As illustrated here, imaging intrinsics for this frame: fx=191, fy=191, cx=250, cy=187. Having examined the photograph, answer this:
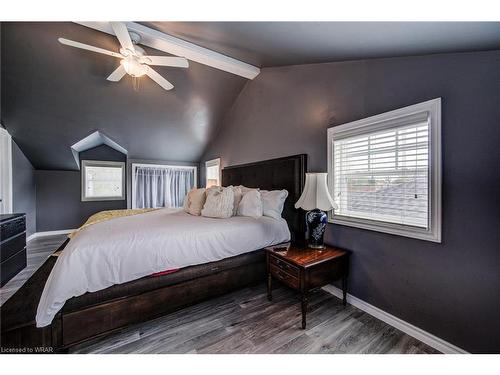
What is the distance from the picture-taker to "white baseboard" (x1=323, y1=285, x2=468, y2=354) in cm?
138

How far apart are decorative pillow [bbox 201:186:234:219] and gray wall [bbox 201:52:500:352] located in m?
1.21

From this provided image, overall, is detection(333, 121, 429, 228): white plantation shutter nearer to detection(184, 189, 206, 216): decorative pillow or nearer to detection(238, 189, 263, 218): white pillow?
detection(238, 189, 263, 218): white pillow

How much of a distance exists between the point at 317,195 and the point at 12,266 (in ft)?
12.7

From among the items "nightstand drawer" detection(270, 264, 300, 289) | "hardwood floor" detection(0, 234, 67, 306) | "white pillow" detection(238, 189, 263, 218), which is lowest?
"hardwood floor" detection(0, 234, 67, 306)

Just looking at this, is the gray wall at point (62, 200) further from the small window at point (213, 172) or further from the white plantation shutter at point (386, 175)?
the white plantation shutter at point (386, 175)

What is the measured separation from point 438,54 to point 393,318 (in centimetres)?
214

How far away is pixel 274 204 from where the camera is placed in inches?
97.7

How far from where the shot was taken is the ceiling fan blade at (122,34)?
66.0 inches

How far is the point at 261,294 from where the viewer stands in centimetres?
217

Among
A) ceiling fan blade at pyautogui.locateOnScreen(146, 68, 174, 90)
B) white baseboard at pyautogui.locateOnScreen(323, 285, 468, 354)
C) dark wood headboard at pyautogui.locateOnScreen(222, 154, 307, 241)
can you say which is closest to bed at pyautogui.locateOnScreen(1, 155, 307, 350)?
dark wood headboard at pyautogui.locateOnScreen(222, 154, 307, 241)

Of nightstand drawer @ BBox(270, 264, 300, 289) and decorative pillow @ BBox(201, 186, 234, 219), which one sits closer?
nightstand drawer @ BBox(270, 264, 300, 289)
